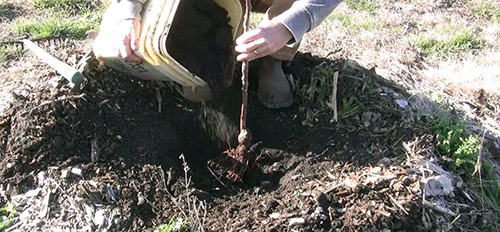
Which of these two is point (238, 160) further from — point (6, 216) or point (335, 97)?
point (6, 216)

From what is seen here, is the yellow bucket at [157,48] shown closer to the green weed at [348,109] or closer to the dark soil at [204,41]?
the dark soil at [204,41]

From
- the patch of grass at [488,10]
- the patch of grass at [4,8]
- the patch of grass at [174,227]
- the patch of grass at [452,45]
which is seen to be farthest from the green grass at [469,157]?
Answer: the patch of grass at [4,8]

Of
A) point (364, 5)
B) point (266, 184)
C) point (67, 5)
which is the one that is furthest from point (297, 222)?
point (67, 5)

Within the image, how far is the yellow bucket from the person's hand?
297 millimetres

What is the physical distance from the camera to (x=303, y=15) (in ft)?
6.39

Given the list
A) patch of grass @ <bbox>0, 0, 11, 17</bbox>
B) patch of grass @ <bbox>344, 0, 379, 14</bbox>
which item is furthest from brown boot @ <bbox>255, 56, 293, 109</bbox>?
patch of grass @ <bbox>0, 0, 11, 17</bbox>

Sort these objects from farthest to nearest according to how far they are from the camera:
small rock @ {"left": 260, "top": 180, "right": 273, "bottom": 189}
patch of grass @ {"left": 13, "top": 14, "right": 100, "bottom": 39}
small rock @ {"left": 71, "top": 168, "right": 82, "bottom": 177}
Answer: patch of grass @ {"left": 13, "top": 14, "right": 100, "bottom": 39}, small rock @ {"left": 260, "top": 180, "right": 273, "bottom": 189}, small rock @ {"left": 71, "top": 168, "right": 82, "bottom": 177}

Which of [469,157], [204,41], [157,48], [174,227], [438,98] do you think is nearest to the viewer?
[174,227]

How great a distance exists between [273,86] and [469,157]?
1004 millimetres

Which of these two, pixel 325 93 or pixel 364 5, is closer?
pixel 325 93

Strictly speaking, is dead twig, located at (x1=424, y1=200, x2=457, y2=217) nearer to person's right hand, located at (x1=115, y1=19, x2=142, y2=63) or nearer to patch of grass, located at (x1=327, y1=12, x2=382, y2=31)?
person's right hand, located at (x1=115, y1=19, x2=142, y2=63)

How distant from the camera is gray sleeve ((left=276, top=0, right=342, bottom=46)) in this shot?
6.27 feet

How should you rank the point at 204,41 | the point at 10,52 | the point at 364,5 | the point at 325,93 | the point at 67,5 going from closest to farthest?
the point at 204,41 < the point at 325,93 < the point at 10,52 < the point at 67,5 < the point at 364,5

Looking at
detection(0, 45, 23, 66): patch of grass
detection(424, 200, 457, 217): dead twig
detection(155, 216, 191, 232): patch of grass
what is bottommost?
detection(424, 200, 457, 217): dead twig
